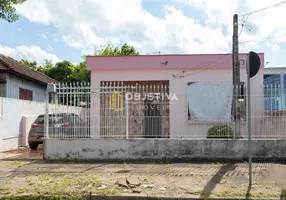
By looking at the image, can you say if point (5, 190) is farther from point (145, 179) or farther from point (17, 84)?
point (17, 84)

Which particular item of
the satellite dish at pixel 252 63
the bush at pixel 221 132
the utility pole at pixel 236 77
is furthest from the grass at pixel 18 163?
the satellite dish at pixel 252 63

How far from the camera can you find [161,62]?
12.1 m

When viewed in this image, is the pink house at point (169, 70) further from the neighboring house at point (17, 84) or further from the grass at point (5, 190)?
the grass at point (5, 190)

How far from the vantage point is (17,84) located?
1566cm

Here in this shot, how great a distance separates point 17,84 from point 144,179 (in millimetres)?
11873

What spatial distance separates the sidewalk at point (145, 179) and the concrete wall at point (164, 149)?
573mm

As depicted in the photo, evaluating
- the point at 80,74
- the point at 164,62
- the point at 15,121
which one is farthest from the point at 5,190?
the point at 80,74

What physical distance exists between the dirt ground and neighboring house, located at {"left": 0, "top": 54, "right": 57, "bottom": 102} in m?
7.37

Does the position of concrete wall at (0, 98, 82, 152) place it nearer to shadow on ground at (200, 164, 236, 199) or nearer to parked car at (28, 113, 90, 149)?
parked car at (28, 113, 90, 149)

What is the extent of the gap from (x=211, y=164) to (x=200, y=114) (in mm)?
2520

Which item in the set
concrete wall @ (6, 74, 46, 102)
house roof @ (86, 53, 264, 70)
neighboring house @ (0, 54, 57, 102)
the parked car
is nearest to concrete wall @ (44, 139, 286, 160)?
the parked car

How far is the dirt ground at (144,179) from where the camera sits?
555cm

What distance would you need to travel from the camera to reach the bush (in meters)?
8.78

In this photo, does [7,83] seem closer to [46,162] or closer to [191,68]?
[46,162]
